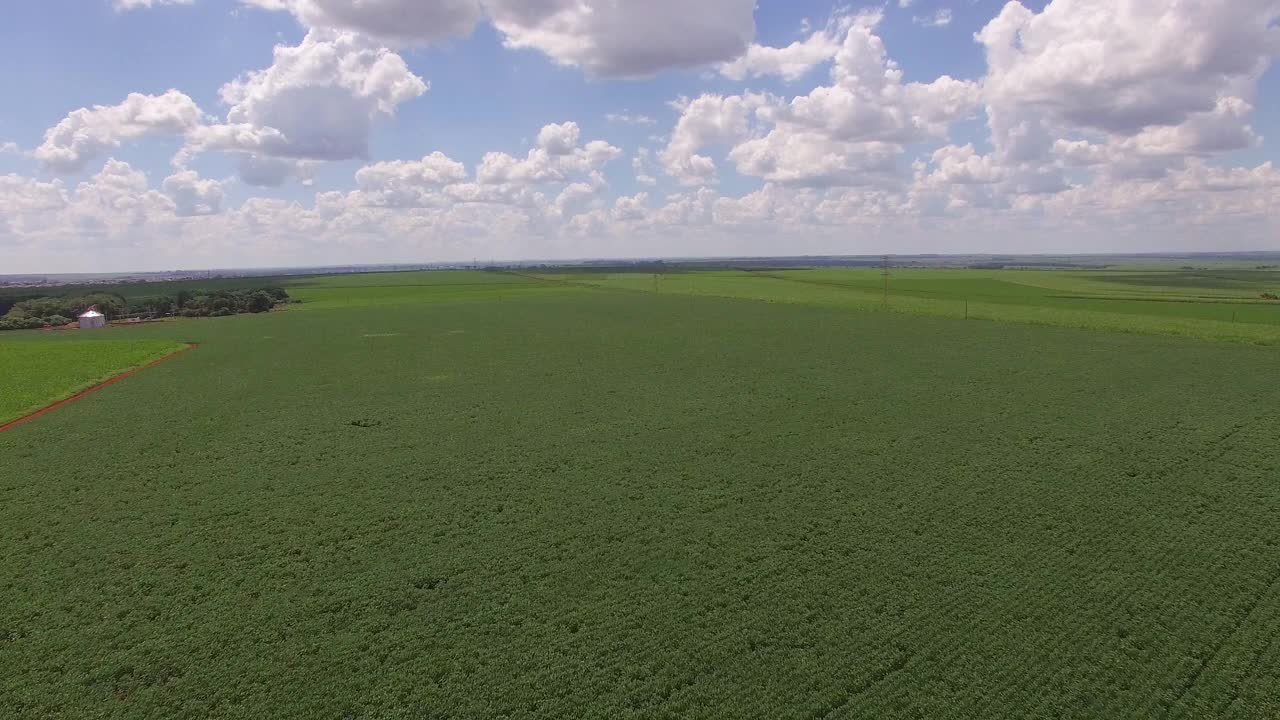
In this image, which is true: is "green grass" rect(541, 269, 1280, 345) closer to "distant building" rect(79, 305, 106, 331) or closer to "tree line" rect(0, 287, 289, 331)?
"tree line" rect(0, 287, 289, 331)

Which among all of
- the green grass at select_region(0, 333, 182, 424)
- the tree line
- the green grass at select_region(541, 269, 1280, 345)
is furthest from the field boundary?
the green grass at select_region(541, 269, 1280, 345)

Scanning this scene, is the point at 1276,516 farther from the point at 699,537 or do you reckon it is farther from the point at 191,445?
the point at 191,445

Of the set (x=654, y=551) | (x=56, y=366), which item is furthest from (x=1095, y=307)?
(x=56, y=366)

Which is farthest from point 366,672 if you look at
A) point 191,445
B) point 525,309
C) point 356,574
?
point 525,309

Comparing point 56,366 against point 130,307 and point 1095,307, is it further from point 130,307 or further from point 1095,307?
point 1095,307

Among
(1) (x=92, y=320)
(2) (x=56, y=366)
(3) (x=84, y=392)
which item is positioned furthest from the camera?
(1) (x=92, y=320)

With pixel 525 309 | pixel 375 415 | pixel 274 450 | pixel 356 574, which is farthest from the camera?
pixel 525 309
